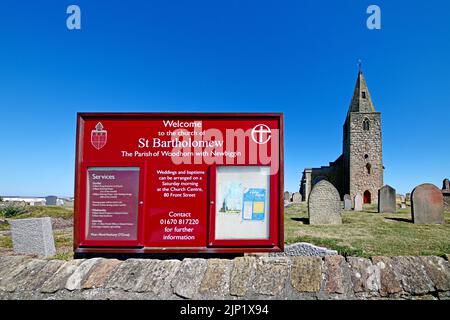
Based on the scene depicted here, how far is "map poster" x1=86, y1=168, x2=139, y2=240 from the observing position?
9.65ft

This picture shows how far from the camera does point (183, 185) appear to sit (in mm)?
2959

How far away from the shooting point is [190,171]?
2951mm

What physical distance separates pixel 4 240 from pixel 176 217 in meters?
7.52

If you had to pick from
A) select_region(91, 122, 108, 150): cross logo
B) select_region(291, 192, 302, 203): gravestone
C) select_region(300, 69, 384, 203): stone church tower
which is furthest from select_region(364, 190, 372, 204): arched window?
select_region(91, 122, 108, 150): cross logo

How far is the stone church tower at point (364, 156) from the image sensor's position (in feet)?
95.4

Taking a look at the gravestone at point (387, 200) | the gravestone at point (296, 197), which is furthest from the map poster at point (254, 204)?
the gravestone at point (296, 197)

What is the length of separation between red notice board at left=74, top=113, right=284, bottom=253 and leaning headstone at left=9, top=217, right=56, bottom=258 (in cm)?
350

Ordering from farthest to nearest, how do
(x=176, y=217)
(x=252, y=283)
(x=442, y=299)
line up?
1. (x=176, y=217)
2. (x=252, y=283)
3. (x=442, y=299)

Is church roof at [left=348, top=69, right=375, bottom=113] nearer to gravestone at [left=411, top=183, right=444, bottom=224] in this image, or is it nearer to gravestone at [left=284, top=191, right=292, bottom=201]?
gravestone at [left=284, top=191, right=292, bottom=201]

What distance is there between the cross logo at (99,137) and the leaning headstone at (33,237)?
3874 millimetres

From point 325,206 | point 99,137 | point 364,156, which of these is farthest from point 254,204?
point 364,156

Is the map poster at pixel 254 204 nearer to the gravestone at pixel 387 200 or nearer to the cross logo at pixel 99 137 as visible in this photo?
the cross logo at pixel 99 137
